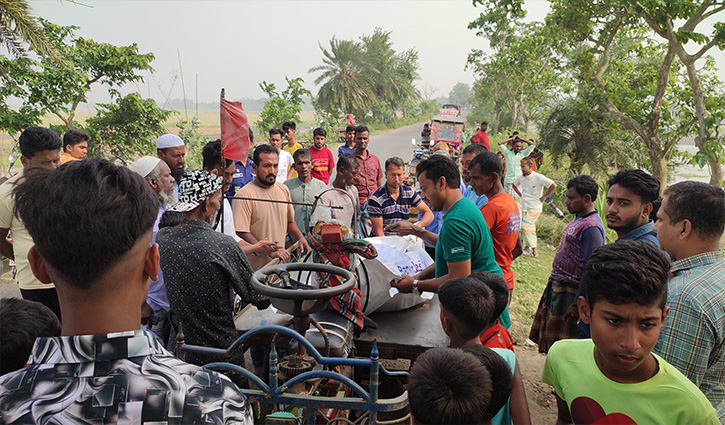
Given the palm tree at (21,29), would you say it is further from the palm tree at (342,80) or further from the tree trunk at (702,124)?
the palm tree at (342,80)

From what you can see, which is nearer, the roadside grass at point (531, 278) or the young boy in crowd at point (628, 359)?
the young boy in crowd at point (628, 359)

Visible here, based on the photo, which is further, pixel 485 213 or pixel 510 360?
pixel 485 213

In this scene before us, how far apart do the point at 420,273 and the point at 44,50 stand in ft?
24.2

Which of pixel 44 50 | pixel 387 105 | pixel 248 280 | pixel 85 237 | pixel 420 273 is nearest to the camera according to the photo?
pixel 85 237

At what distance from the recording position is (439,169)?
2.95 metres

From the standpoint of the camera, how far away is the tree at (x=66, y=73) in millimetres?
7828

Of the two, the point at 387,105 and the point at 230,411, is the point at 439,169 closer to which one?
the point at 230,411

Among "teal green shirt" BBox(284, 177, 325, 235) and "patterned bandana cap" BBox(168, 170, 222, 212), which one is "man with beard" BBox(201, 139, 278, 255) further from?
"teal green shirt" BBox(284, 177, 325, 235)

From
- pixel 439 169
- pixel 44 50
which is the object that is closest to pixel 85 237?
pixel 439 169

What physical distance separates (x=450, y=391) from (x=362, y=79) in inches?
1374

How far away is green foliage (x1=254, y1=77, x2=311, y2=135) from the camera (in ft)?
46.6

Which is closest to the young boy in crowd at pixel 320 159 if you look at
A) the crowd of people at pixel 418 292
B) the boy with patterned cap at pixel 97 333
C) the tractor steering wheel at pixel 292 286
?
the crowd of people at pixel 418 292

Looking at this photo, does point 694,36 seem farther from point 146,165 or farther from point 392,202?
point 146,165

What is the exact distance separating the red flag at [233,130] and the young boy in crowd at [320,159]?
349 centimetres
